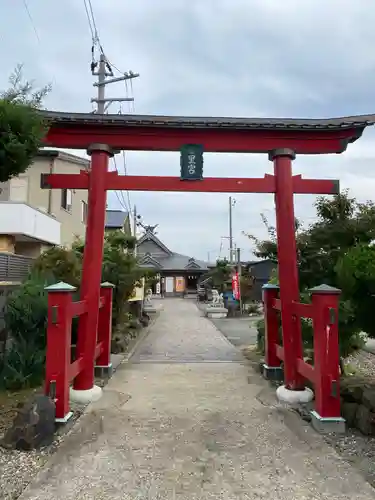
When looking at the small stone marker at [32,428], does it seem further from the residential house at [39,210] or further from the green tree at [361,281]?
the residential house at [39,210]

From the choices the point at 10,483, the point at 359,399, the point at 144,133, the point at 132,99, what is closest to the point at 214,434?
the point at 359,399

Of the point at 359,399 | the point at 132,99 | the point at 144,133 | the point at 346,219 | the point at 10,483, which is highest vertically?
the point at 132,99

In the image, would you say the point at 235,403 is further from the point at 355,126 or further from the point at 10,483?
the point at 355,126

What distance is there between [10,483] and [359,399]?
146 inches

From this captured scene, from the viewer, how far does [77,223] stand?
1755 centimetres

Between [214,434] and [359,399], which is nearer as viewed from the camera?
[214,434]

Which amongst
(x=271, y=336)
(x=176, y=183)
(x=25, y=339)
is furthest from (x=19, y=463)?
(x=271, y=336)

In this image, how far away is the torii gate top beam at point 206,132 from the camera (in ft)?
19.5

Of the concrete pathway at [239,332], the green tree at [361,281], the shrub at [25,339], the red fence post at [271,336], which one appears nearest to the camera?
the green tree at [361,281]

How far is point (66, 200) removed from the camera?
1661 cm

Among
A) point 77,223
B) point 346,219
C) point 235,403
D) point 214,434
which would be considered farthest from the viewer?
point 77,223

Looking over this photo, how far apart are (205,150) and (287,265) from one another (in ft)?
6.93

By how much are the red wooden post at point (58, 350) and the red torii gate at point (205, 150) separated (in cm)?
112

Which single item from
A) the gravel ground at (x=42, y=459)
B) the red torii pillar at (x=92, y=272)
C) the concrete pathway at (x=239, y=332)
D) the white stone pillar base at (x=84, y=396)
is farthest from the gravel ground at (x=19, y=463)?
the concrete pathway at (x=239, y=332)
